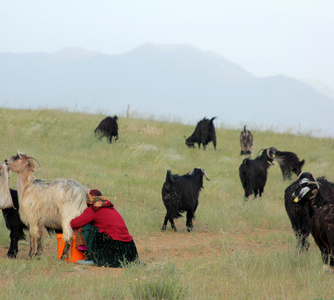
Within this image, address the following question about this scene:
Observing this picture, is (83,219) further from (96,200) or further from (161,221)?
(161,221)

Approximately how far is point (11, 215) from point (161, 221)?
3.68 m

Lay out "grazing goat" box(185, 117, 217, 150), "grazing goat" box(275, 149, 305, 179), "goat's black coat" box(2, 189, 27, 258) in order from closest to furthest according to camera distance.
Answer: "goat's black coat" box(2, 189, 27, 258) < "grazing goat" box(275, 149, 305, 179) < "grazing goat" box(185, 117, 217, 150)

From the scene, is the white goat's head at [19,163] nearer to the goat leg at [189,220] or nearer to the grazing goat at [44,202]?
the grazing goat at [44,202]

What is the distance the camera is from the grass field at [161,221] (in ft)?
16.9

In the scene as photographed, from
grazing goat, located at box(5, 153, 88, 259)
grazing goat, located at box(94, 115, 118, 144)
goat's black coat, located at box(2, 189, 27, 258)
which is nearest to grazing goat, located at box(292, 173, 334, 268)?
grazing goat, located at box(5, 153, 88, 259)

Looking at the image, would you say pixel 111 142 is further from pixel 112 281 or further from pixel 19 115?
pixel 112 281

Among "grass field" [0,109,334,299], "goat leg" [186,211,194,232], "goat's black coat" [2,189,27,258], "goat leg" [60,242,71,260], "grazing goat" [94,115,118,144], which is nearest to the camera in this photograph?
"grass field" [0,109,334,299]

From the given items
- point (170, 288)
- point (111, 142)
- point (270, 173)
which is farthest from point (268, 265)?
point (111, 142)

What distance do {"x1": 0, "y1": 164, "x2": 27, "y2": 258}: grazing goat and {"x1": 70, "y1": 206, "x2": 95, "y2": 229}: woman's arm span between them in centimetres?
121

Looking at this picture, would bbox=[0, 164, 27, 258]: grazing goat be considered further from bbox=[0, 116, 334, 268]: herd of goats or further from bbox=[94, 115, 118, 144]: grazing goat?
bbox=[94, 115, 118, 144]: grazing goat

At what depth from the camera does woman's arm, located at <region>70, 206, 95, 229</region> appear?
→ 6.55 m

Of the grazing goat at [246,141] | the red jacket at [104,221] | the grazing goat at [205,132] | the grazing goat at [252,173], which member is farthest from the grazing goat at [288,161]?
the red jacket at [104,221]

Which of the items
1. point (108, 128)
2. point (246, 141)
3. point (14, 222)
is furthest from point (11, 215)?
point (246, 141)

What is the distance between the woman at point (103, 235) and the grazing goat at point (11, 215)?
4.09ft
